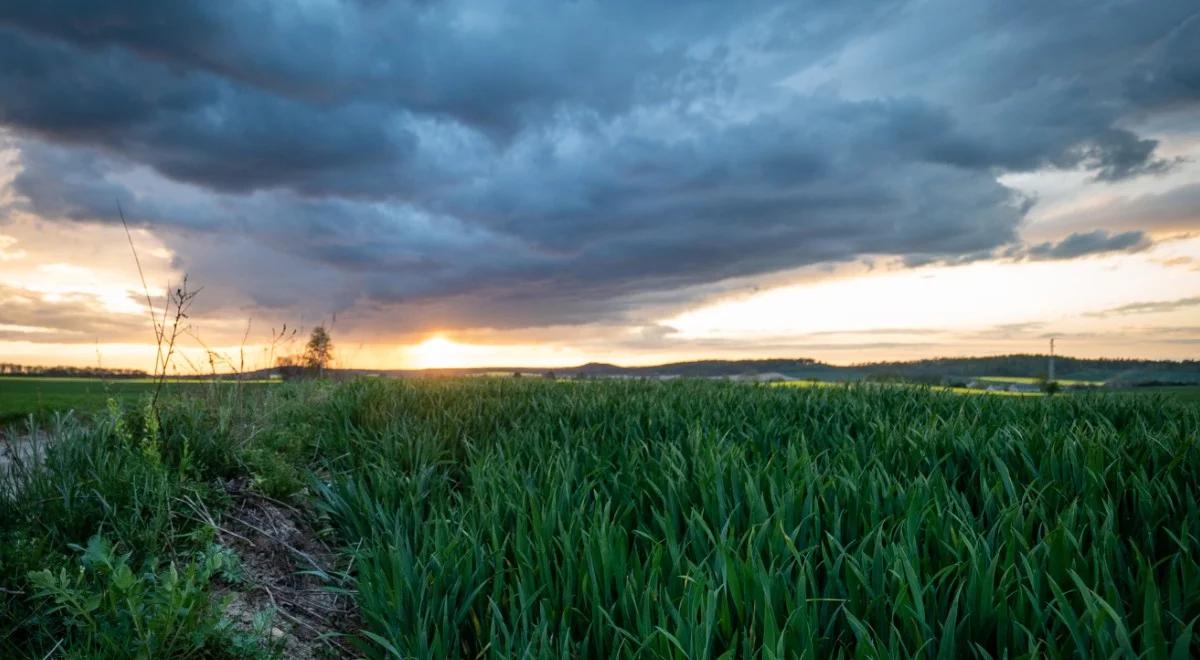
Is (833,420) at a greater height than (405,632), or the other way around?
(833,420)

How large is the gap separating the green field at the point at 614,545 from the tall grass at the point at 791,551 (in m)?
0.02

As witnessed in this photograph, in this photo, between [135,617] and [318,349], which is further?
[318,349]

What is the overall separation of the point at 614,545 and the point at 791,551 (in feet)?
2.22

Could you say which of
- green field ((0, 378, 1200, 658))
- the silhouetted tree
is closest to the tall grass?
green field ((0, 378, 1200, 658))

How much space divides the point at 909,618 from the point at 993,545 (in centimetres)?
101

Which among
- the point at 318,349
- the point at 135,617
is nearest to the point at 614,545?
the point at 135,617

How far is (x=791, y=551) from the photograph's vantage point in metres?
2.61

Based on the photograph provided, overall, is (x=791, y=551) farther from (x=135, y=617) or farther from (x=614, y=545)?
(x=135, y=617)

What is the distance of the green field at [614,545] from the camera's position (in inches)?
87.5

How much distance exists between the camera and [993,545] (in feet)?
9.51

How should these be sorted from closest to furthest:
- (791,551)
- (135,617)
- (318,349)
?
(791,551) < (135,617) < (318,349)

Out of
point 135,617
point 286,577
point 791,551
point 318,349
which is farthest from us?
point 318,349

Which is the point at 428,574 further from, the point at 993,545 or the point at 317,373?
the point at 317,373

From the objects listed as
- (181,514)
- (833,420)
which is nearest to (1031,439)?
(833,420)
